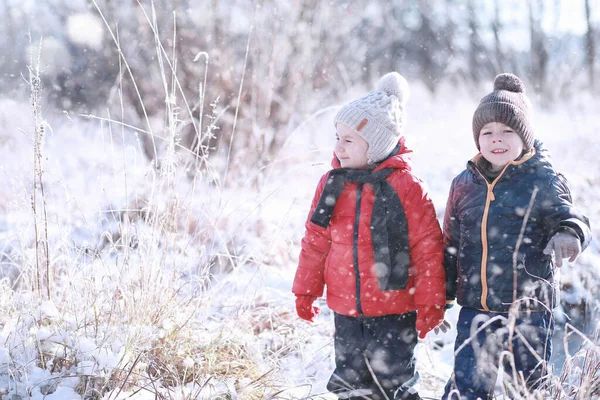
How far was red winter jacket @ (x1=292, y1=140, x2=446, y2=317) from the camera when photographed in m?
2.33

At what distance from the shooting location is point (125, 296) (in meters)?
2.46

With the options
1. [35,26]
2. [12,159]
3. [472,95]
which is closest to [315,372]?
[12,159]

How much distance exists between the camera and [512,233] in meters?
2.21

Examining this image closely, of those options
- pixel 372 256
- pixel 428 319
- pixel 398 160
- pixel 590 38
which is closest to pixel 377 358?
pixel 428 319

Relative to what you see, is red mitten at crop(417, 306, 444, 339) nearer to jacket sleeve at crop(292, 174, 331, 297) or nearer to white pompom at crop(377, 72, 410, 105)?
jacket sleeve at crop(292, 174, 331, 297)

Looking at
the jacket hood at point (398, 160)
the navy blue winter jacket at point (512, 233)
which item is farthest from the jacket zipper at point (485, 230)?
the jacket hood at point (398, 160)

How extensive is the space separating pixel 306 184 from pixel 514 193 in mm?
5281

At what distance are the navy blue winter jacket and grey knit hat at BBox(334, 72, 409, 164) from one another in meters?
0.40

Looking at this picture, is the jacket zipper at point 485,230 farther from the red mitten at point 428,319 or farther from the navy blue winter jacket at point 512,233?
Result: the red mitten at point 428,319

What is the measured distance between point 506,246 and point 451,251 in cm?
28

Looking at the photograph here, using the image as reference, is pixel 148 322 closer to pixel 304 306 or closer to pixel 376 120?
pixel 304 306

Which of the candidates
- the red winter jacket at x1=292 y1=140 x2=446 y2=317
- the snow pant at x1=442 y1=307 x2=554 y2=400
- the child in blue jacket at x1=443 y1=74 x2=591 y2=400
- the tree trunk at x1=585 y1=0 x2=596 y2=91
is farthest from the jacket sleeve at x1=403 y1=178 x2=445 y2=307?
the tree trunk at x1=585 y1=0 x2=596 y2=91

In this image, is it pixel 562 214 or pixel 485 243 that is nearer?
pixel 562 214

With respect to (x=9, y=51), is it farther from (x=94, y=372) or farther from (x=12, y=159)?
(x=94, y=372)
